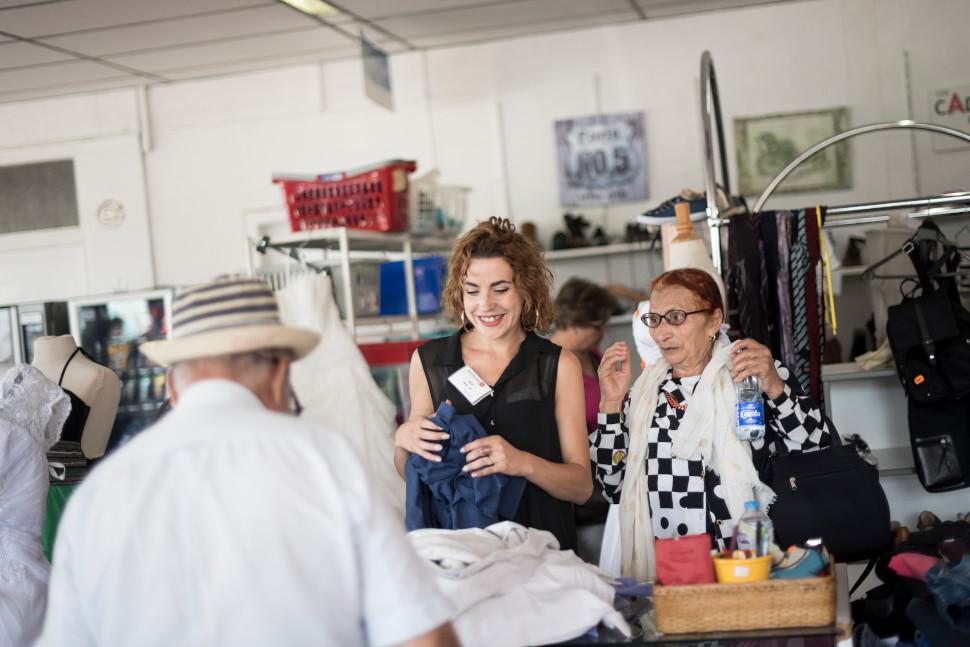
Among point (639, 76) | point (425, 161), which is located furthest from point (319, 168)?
point (639, 76)

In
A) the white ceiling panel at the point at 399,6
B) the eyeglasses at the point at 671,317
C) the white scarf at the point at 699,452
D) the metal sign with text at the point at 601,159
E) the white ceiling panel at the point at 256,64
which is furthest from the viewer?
the white ceiling panel at the point at 256,64

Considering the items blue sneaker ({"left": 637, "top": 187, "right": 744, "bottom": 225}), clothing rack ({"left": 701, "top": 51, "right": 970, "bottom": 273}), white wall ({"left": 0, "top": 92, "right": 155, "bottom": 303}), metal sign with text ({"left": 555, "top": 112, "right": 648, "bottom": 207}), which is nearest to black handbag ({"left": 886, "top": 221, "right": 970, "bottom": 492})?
clothing rack ({"left": 701, "top": 51, "right": 970, "bottom": 273})

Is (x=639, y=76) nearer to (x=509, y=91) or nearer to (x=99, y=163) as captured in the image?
(x=509, y=91)

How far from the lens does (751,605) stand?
2.41 m

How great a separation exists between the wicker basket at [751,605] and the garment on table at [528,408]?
631 millimetres

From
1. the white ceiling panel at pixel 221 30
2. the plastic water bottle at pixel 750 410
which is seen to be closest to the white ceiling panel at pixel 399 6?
the white ceiling panel at pixel 221 30

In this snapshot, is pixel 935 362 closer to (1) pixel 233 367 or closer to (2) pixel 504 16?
(1) pixel 233 367

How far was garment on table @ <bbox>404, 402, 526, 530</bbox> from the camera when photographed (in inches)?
113

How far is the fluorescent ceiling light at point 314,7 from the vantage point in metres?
6.55

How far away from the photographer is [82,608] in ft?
5.40

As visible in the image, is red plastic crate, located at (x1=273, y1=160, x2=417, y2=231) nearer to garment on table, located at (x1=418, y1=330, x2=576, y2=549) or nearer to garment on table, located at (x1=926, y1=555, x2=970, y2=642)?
garment on table, located at (x1=418, y1=330, x2=576, y2=549)

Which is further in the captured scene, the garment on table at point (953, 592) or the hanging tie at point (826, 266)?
the hanging tie at point (826, 266)

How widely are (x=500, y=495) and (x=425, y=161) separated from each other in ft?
18.7

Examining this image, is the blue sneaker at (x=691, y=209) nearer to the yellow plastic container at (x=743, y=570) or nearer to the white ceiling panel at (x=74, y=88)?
the yellow plastic container at (x=743, y=570)
